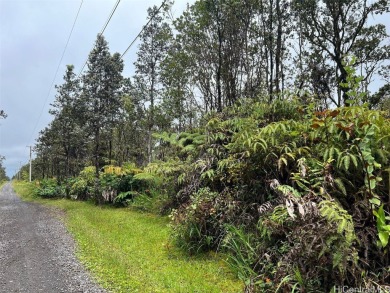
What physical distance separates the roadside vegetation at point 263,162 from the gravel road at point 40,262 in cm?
49

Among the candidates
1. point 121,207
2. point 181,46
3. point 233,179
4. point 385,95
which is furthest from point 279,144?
point 385,95

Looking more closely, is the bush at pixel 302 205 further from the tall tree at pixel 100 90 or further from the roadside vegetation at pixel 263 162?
the tall tree at pixel 100 90

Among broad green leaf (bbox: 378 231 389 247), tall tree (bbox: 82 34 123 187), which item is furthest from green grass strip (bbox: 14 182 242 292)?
tall tree (bbox: 82 34 123 187)

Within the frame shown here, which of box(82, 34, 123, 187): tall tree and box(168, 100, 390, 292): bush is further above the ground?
box(82, 34, 123, 187): tall tree

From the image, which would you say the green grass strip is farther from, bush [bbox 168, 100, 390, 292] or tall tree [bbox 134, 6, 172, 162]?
tall tree [bbox 134, 6, 172, 162]

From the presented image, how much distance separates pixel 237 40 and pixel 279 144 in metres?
9.72

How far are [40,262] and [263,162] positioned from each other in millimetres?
4537

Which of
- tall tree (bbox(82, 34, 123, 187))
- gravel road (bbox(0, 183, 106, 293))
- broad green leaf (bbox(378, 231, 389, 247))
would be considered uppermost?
tall tree (bbox(82, 34, 123, 187))

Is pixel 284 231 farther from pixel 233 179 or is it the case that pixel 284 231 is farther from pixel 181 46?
pixel 181 46

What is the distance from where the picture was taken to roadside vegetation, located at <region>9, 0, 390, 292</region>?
368cm

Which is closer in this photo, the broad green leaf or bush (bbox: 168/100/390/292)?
the broad green leaf

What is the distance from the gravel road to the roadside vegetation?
0.49 meters

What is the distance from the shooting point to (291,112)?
6602 mm

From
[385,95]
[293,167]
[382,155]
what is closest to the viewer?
[382,155]
